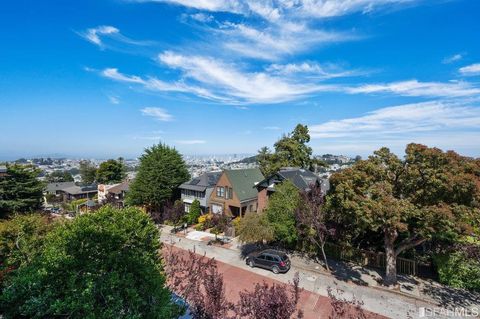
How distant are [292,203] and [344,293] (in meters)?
7.60

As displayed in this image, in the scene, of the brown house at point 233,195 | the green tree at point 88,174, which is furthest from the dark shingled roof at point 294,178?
the green tree at point 88,174

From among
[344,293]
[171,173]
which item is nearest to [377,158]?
[344,293]

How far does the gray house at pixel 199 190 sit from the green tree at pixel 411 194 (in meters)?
23.1

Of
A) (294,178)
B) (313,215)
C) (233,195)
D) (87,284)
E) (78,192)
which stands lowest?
(78,192)

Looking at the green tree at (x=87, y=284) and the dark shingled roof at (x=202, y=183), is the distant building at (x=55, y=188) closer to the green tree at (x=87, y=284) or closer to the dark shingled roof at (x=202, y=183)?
the dark shingled roof at (x=202, y=183)

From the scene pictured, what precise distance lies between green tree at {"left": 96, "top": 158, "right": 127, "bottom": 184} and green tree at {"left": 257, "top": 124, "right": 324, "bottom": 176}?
4279 cm

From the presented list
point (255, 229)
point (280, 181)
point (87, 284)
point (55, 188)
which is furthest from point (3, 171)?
point (55, 188)

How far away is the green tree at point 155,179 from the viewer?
37.6m

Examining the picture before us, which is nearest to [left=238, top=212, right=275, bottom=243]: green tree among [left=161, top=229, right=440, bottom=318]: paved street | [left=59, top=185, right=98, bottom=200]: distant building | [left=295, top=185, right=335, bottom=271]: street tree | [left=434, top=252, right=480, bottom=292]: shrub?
[left=161, top=229, right=440, bottom=318]: paved street

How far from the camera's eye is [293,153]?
5028 centimetres

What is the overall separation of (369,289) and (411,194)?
6.91 meters

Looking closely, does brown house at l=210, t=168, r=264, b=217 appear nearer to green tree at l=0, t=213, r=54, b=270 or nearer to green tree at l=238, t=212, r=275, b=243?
green tree at l=238, t=212, r=275, b=243

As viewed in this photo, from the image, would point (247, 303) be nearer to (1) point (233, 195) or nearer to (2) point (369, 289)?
(2) point (369, 289)

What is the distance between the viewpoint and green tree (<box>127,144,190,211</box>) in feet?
123
